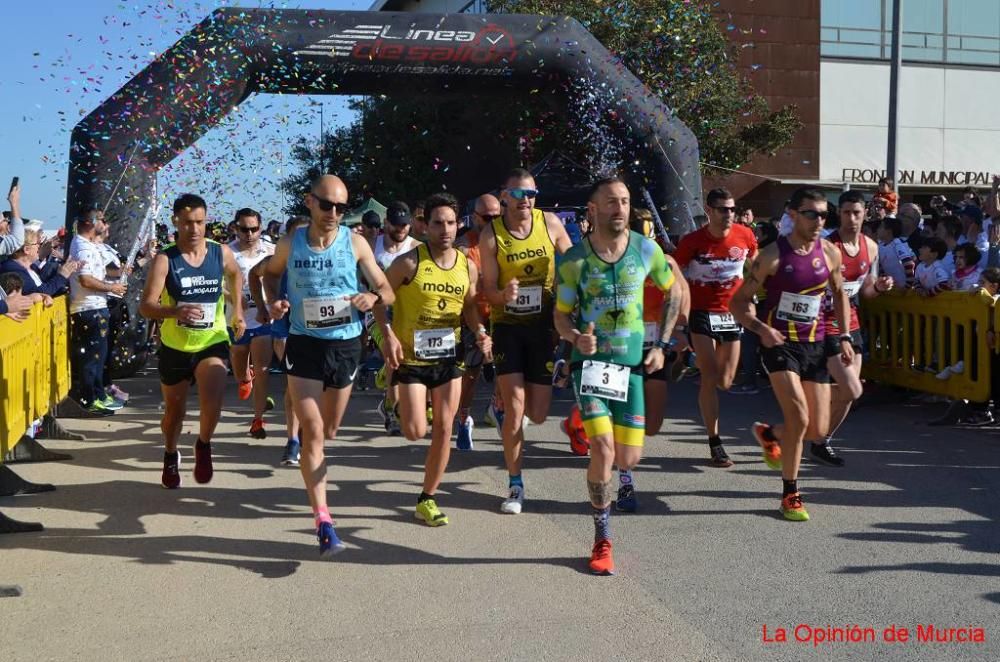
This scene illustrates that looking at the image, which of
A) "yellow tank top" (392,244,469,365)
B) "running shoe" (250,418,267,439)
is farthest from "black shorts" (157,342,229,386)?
"running shoe" (250,418,267,439)

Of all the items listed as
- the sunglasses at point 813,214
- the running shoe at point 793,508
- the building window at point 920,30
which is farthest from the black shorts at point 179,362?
the building window at point 920,30

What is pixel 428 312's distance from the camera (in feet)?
21.2

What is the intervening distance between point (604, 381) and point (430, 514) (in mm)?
1450

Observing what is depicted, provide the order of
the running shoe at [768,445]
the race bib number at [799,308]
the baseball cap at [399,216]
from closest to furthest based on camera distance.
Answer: the race bib number at [799,308]
the running shoe at [768,445]
the baseball cap at [399,216]

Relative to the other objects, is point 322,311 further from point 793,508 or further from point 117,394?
point 117,394

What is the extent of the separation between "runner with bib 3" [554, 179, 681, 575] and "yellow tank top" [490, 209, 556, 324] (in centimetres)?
98

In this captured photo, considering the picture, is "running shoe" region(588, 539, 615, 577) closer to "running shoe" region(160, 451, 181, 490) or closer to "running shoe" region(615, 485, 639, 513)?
"running shoe" region(615, 485, 639, 513)

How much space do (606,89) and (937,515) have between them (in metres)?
9.62

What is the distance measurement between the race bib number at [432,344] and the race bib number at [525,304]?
0.52 metres

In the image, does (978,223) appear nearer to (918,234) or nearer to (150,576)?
(918,234)

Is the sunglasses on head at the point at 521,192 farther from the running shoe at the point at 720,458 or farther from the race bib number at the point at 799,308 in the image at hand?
the running shoe at the point at 720,458

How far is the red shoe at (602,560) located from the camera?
5281 millimetres

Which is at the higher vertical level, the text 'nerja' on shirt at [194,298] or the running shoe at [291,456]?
the text 'nerja' on shirt at [194,298]

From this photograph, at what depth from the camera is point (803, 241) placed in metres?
6.66
